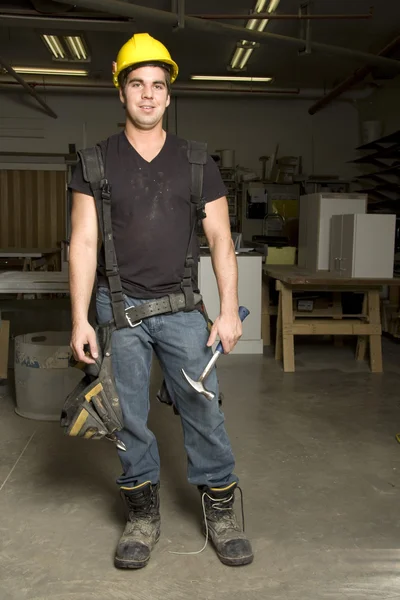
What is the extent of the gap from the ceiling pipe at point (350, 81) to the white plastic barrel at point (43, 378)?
538 centimetres

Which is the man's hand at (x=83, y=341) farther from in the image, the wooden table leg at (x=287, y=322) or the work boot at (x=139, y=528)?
the wooden table leg at (x=287, y=322)

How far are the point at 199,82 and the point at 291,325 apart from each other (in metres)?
5.86

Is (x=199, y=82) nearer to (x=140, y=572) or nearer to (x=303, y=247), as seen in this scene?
(x=303, y=247)

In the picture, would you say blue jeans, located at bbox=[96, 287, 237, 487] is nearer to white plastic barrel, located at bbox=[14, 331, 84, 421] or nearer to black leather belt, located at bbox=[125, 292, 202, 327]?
black leather belt, located at bbox=[125, 292, 202, 327]

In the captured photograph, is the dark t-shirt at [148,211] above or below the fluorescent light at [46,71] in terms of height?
below

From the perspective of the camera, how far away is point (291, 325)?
15.6 ft

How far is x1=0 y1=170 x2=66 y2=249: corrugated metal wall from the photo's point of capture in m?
9.92

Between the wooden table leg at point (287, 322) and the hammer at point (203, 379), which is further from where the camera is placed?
the wooden table leg at point (287, 322)

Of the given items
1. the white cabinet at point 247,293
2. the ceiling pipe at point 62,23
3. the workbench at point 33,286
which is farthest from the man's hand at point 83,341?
the ceiling pipe at point 62,23

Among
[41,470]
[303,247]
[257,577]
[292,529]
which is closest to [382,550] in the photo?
[292,529]

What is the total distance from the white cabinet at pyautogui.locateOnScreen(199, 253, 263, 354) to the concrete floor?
56.2 inches

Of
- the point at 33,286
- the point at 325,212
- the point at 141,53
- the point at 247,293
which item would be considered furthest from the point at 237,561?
the point at 325,212

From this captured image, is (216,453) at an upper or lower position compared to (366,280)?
lower

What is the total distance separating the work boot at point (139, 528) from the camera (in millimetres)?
1966
